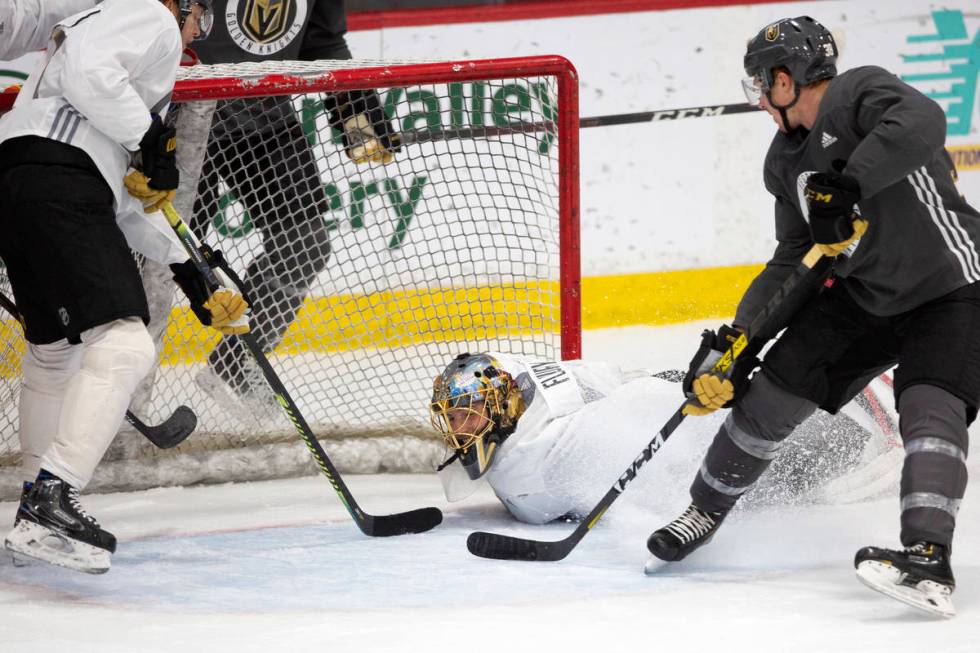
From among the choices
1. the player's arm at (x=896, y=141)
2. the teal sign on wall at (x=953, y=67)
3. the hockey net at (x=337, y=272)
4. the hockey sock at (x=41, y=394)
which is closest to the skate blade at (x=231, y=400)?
the hockey net at (x=337, y=272)

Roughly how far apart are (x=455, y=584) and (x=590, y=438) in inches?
18.5

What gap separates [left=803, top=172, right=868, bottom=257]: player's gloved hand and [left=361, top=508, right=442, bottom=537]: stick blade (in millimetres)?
1044

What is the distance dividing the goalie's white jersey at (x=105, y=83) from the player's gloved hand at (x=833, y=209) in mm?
1168

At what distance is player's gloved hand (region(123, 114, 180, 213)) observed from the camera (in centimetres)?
239

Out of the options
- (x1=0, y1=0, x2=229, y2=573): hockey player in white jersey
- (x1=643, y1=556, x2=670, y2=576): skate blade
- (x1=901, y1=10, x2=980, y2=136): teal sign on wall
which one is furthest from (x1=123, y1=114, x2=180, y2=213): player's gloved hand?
(x1=901, y1=10, x2=980, y2=136): teal sign on wall

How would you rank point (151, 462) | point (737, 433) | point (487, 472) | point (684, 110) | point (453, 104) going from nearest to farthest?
point (737, 433)
point (487, 472)
point (151, 462)
point (453, 104)
point (684, 110)

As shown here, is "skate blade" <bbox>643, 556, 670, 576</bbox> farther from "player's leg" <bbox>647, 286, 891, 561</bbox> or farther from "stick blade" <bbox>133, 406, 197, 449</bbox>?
"stick blade" <bbox>133, 406, 197, 449</bbox>

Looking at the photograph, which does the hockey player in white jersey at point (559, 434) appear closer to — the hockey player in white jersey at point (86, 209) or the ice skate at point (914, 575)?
the hockey player in white jersey at point (86, 209)

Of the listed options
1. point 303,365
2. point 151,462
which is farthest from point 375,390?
Answer: point 151,462

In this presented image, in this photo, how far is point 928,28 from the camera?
4871 mm

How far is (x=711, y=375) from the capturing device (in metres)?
2.32

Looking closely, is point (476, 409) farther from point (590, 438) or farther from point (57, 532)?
point (57, 532)

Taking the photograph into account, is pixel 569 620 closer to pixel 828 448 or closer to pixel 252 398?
pixel 828 448

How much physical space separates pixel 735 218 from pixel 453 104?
157cm
